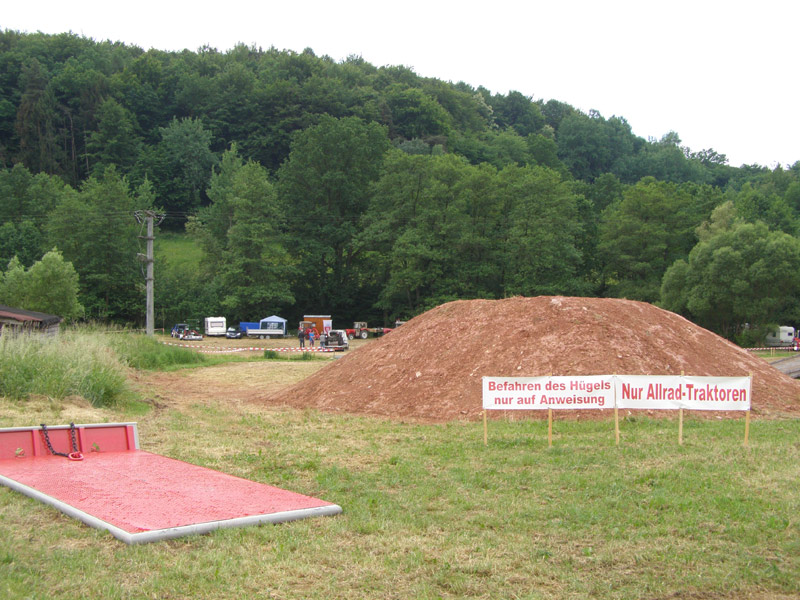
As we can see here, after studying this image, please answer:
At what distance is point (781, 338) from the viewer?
A: 2405 inches

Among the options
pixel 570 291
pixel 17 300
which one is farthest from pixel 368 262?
pixel 17 300

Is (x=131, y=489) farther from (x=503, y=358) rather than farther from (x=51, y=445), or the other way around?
(x=503, y=358)

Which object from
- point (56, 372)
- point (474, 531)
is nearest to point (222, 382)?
point (56, 372)

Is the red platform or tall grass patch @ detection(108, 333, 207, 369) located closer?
the red platform

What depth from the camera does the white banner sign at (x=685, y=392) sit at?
516 inches

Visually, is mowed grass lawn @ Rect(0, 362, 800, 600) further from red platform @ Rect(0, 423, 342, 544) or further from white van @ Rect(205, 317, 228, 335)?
white van @ Rect(205, 317, 228, 335)

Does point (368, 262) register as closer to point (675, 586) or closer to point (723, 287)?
point (723, 287)

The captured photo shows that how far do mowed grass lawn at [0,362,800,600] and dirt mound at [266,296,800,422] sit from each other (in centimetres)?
456

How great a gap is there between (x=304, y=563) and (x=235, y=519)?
1.47 metres

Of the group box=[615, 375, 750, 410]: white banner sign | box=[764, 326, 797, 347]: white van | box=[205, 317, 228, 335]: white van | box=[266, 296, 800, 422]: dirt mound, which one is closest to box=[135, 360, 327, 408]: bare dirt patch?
box=[266, 296, 800, 422]: dirt mound

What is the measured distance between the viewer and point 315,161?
78438 mm

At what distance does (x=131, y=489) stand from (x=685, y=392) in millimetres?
9654

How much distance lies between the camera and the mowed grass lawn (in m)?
6.28

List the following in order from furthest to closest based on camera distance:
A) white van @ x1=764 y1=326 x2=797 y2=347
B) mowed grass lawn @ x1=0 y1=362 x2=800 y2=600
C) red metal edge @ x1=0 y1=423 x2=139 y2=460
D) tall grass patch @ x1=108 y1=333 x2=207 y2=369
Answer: white van @ x1=764 y1=326 x2=797 y2=347 → tall grass patch @ x1=108 y1=333 x2=207 y2=369 → red metal edge @ x1=0 y1=423 x2=139 y2=460 → mowed grass lawn @ x1=0 y1=362 x2=800 y2=600
